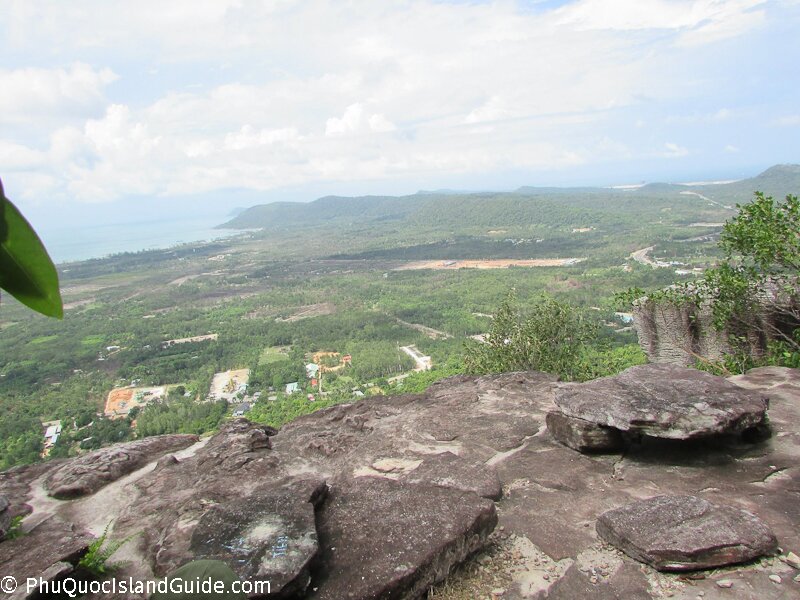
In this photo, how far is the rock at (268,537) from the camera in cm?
479

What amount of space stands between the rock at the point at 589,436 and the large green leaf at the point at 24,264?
7864 millimetres

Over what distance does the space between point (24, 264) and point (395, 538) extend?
5403mm

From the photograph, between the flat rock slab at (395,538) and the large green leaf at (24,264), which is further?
the flat rock slab at (395,538)

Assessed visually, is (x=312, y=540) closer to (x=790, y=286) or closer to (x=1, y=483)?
(x=1, y=483)

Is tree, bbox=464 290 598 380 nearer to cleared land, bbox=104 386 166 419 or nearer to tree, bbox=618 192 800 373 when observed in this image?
tree, bbox=618 192 800 373

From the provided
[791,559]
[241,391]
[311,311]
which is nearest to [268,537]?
[791,559]

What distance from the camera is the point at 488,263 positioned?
9631 cm

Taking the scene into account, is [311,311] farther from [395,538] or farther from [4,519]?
[395,538]

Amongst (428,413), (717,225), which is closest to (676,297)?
(428,413)

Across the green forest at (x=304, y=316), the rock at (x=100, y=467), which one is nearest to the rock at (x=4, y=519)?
the rock at (x=100, y=467)

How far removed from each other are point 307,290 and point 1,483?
75911 mm

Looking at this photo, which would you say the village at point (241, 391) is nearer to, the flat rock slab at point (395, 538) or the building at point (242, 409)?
the building at point (242, 409)

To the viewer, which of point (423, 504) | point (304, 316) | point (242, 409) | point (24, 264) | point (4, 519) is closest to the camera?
point (24, 264)

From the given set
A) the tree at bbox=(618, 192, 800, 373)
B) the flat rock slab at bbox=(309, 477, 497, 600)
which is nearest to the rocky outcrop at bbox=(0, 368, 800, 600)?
the flat rock slab at bbox=(309, 477, 497, 600)
